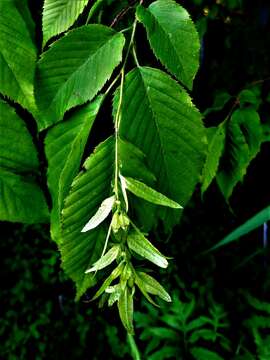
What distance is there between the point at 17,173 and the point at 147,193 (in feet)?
0.60

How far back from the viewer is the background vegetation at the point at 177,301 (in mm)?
1877

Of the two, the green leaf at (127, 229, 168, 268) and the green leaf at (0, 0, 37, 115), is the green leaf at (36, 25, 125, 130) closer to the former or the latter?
the green leaf at (0, 0, 37, 115)

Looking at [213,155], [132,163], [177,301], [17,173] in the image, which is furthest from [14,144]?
[177,301]

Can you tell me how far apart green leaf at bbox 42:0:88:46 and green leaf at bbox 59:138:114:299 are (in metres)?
0.14

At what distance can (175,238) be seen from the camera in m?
2.47

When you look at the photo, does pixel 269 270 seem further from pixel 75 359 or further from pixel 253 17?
pixel 253 17

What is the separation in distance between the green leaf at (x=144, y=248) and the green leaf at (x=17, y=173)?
145 mm

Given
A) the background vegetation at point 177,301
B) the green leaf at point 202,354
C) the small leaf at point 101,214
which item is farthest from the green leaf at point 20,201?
the green leaf at point 202,354

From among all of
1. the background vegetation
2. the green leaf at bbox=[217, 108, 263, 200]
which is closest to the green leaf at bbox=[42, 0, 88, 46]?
the green leaf at bbox=[217, 108, 263, 200]

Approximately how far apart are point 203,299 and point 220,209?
17.8 inches

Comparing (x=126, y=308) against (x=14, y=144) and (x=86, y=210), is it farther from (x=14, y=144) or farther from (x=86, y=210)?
(x=14, y=144)

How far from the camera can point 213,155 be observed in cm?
73

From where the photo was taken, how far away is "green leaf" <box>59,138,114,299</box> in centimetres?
46

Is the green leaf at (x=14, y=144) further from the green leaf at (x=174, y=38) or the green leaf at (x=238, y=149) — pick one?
the green leaf at (x=238, y=149)
